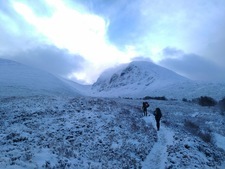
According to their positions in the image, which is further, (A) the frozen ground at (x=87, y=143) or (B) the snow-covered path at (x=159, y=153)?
(B) the snow-covered path at (x=159, y=153)

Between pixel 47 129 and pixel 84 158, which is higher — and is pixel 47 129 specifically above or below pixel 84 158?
above

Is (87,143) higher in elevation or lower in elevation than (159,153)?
higher

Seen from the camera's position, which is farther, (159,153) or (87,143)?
(159,153)

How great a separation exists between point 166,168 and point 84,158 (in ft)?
15.7

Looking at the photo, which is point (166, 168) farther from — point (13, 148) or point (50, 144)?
point (13, 148)

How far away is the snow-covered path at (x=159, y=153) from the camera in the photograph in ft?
51.0

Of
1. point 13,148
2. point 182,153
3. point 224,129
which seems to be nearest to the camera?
point 13,148

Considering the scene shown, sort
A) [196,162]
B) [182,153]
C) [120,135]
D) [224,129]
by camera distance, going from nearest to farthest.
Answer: [196,162] → [182,153] → [120,135] → [224,129]

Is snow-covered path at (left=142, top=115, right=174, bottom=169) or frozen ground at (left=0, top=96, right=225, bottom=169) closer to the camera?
frozen ground at (left=0, top=96, right=225, bottom=169)

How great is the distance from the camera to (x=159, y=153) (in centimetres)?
1778

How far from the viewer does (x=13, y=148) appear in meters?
14.0

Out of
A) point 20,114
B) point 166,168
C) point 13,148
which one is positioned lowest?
point 166,168

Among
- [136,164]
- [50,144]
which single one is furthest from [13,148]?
[136,164]

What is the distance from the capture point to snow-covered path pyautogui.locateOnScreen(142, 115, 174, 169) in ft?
51.0
